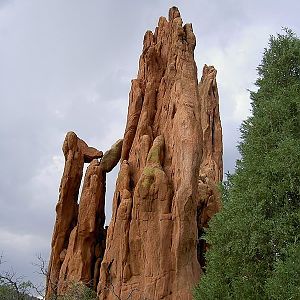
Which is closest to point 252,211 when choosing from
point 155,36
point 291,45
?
point 291,45

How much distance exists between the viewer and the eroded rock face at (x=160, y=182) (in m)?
27.5

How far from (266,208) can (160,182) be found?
45.2 ft

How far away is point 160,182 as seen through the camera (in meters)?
29.0

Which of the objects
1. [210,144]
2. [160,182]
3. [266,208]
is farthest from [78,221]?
[266,208]

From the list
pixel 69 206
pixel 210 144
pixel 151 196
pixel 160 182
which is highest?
pixel 210 144

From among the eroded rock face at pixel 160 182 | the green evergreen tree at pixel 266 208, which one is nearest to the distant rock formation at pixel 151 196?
the eroded rock face at pixel 160 182

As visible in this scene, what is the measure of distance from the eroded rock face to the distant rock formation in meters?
0.05

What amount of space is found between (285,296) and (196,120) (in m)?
18.2

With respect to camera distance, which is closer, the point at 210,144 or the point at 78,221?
the point at 78,221

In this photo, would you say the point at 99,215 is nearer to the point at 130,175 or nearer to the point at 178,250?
the point at 130,175

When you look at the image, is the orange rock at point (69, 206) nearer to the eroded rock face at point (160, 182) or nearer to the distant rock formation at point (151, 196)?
the distant rock formation at point (151, 196)

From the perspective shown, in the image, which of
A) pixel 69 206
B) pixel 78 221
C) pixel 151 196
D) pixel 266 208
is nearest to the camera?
pixel 266 208

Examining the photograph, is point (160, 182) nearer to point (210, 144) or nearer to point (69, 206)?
point (69, 206)

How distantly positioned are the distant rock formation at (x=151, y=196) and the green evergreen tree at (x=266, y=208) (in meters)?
10.1
